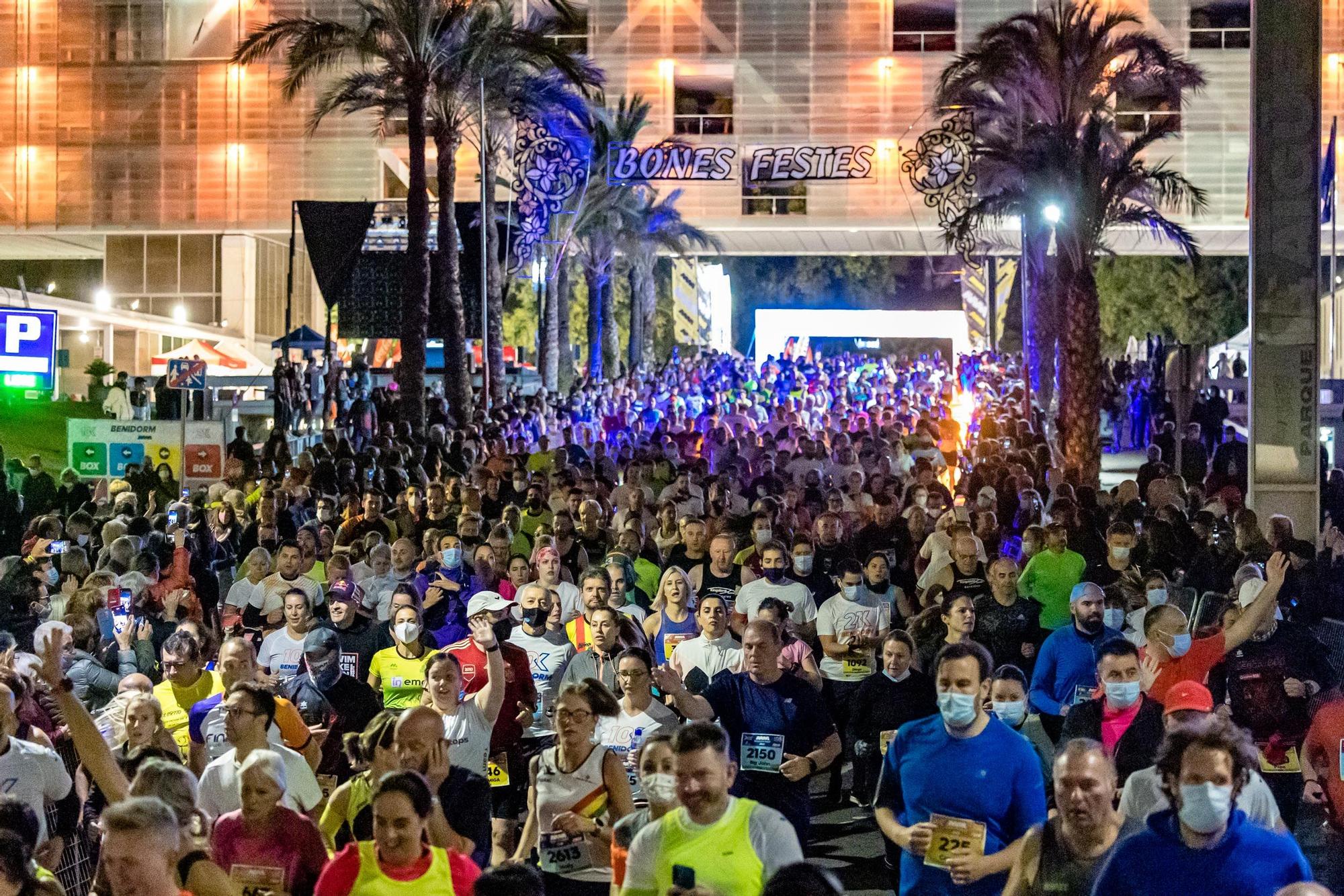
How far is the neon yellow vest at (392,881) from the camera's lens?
215 inches

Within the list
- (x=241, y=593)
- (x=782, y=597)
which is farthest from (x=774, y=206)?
(x=782, y=597)

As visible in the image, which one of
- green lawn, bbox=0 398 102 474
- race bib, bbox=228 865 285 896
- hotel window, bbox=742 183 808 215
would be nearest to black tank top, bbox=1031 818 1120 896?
race bib, bbox=228 865 285 896

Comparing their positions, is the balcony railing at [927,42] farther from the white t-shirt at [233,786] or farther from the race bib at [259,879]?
the race bib at [259,879]

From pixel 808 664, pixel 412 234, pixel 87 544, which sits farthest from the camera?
pixel 412 234

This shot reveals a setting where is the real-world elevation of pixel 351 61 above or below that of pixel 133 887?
above

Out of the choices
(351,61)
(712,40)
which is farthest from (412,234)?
(712,40)

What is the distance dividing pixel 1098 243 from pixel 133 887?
2138 cm

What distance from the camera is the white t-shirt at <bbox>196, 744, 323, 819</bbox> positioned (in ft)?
22.8

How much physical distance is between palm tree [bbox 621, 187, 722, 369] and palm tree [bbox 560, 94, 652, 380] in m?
0.61

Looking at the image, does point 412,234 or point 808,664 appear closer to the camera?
point 808,664

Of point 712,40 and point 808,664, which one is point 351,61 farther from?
point 808,664

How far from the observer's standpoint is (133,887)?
5082 millimetres

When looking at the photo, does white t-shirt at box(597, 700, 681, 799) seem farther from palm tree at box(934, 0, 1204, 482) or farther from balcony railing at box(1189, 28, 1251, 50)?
balcony railing at box(1189, 28, 1251, 50)

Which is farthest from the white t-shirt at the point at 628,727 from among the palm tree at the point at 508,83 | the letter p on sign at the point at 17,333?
the palm tree at the point at 508,83
